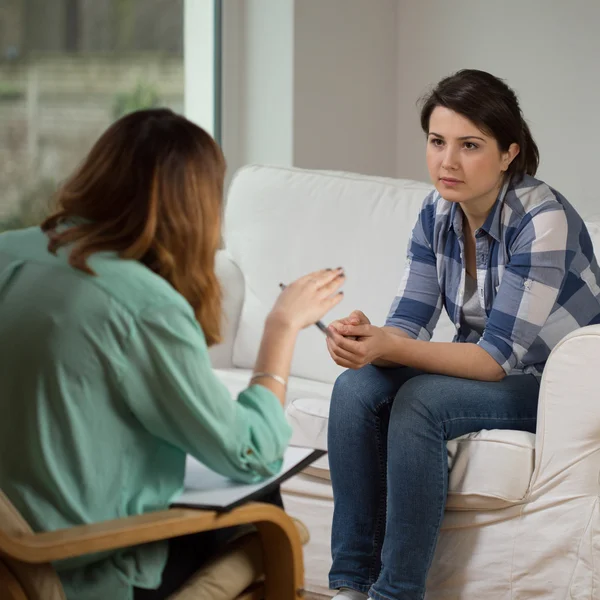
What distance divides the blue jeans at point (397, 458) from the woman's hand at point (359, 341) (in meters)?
0.07

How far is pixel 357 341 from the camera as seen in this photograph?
84.3 inches

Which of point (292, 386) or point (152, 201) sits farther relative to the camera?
point (292, 386)

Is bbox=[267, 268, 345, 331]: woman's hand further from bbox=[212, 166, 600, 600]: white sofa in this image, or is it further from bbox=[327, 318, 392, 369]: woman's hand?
bbox=[327, 318, 392, 369]: woman's hand

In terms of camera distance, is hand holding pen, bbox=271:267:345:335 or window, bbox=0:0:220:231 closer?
hand holding pen, bbox=271:267:345:335

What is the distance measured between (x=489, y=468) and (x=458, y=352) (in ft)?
0.81

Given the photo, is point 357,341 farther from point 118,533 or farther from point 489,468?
point 118,533

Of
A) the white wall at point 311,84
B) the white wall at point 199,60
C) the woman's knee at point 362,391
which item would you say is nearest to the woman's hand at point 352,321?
the woman's knee at point 362,391

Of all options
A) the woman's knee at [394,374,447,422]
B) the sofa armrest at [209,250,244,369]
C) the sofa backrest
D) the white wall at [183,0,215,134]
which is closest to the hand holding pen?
the woman's knee at [394,374,447,422]

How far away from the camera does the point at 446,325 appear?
2.66m

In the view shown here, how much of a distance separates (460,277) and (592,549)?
650 mm

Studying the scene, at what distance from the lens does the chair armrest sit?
1.20m

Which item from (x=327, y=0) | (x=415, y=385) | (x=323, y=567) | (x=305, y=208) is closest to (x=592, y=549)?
(x=415, y=385)

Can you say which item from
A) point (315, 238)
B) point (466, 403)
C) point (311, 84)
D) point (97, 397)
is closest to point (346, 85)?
point (311, 84)

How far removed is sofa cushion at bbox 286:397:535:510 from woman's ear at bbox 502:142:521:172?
1.90ft
